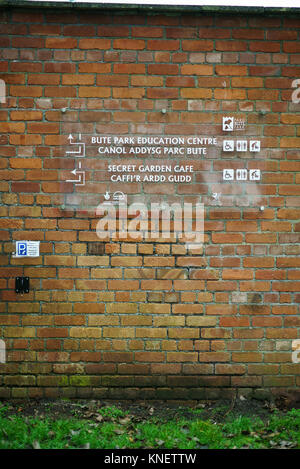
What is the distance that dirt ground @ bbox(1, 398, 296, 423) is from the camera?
10.3 feet

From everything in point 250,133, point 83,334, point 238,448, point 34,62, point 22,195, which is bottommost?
point 238,448

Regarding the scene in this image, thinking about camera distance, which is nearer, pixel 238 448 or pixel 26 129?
pixel 238 448

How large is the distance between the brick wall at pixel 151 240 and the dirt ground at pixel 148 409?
0.28ft

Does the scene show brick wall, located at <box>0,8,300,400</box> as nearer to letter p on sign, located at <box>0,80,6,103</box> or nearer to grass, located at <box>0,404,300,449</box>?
letter p on sign, located at <box>0,80,6,103</box>

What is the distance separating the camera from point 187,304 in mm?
3338

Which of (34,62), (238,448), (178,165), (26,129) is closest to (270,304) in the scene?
(238,448)

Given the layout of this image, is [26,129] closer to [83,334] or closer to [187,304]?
[83,334]

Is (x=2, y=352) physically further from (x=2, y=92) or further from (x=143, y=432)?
(x=2, y=92)

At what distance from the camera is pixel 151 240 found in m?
3.33

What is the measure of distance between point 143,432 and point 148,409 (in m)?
0.35

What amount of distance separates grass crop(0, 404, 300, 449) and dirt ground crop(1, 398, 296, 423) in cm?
5

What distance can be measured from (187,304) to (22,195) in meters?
1.70

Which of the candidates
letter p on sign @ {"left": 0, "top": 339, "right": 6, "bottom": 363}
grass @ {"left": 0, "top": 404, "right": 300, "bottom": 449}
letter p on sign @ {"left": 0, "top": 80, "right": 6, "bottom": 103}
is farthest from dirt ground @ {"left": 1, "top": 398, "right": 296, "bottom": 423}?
letter p on sign @ {"left": 0, "top": 80, "right": 6, "bottom": 103}

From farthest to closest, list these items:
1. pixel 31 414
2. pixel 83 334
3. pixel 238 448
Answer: pixel 83 334, pixel 31 414, pixel 238 448
